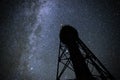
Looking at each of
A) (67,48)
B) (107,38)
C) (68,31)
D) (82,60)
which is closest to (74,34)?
(68,31)

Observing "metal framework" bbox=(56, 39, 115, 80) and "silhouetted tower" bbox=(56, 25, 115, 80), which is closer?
"silhouetted tower" bbox=(56, 25, 115, 80)

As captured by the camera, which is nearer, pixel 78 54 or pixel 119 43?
pixel 78 54

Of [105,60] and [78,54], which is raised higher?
[78,54]

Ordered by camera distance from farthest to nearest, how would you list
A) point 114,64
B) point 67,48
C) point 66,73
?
point 66,73
point 114,64
point 67,48

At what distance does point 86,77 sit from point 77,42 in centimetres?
313

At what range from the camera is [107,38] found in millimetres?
14758

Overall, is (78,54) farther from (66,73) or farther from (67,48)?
(66,73)

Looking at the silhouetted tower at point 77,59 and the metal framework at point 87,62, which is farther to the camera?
the metal framework at point 87,62

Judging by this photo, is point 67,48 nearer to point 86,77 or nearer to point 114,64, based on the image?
point 86,77

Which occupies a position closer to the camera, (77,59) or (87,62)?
(77,59)

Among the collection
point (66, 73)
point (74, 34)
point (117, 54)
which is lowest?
point (66, 73)

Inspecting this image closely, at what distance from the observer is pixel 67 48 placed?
12.1 m

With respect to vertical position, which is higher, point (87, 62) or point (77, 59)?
point (77, 59)

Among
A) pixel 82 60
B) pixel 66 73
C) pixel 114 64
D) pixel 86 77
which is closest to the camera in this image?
pixel 86 77
